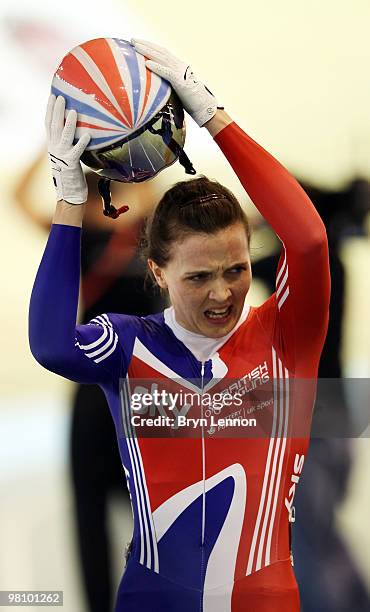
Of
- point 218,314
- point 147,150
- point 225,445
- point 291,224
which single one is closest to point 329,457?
point 225,445

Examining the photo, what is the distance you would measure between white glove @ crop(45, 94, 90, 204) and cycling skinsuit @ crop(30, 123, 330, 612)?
1.12ft

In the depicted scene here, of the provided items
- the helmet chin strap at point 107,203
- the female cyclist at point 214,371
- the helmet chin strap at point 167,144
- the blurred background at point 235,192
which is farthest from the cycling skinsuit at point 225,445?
the blurred background at point 235,192

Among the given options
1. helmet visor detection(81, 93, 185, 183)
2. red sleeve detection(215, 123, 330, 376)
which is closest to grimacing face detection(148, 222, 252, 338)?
red sleeve detection(215, 123, 330, 376)

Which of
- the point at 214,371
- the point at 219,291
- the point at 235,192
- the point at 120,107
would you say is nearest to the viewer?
the point at 120,107

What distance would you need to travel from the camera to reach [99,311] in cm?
306

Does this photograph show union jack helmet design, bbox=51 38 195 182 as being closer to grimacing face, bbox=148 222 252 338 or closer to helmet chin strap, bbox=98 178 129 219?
helmet chin strap, bbox=98 178 129 219

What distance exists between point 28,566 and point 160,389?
84 centimetres

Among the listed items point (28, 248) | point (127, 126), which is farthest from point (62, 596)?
point (127, 126)

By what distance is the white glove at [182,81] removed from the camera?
2363 millimetres

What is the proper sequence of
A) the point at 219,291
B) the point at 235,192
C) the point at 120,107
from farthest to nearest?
the point at 235,192
the point at 219,291
the point at 120,107

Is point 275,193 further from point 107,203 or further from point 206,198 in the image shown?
point 107,203

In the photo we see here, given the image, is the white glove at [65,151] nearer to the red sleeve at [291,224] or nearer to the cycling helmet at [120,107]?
the cycling helmet at [120,107]

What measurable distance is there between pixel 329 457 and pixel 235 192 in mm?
859

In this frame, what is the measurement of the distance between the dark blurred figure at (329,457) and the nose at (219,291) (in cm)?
51
